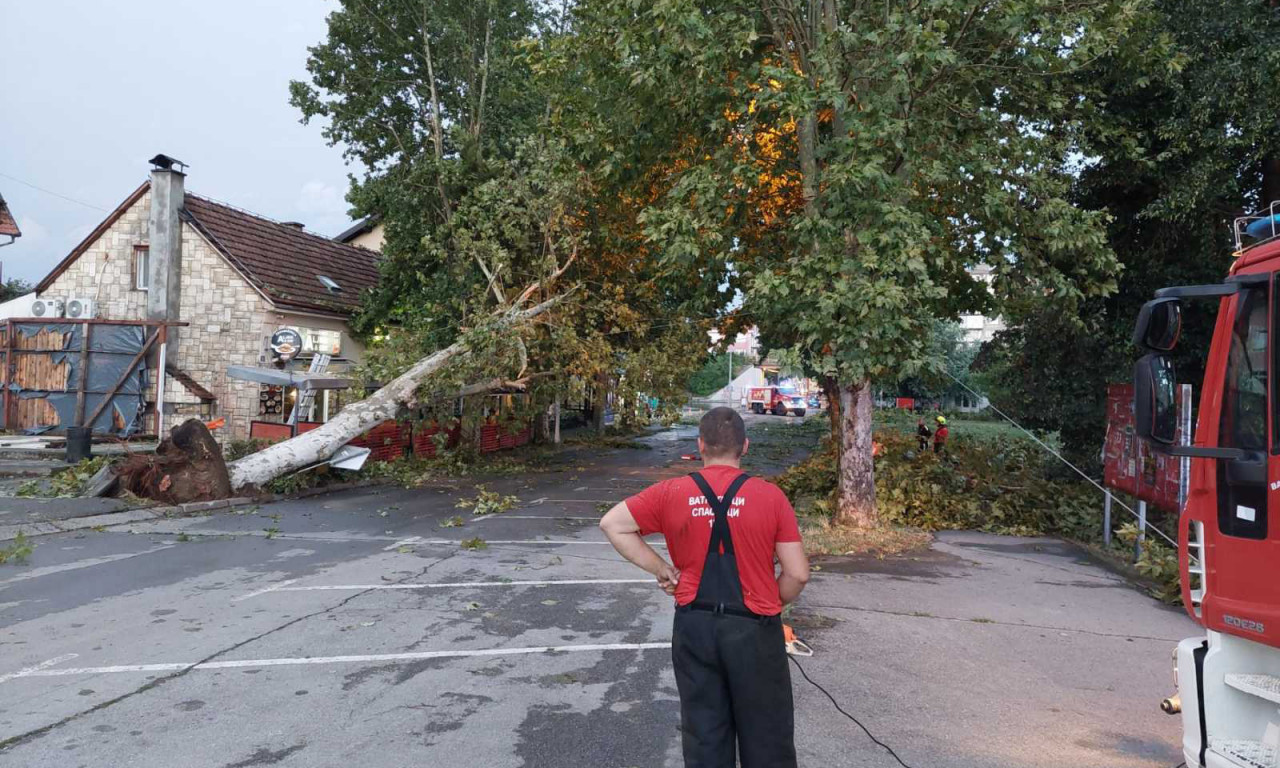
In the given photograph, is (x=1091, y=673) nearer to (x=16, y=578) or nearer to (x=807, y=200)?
(x=807, y=200)

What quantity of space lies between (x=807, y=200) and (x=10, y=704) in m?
9.81

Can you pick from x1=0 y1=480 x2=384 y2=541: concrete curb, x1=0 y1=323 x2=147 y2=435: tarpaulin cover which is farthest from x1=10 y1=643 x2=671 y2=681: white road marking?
x1=0 y1=323 x2=147 y2=435: tarpaulin cover

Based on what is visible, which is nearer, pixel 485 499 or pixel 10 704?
pixel 10 704

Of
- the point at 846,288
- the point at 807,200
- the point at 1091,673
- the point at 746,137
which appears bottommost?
the point at 1091,673

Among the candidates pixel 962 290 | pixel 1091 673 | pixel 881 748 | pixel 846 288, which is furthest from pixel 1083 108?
pixel 881 748

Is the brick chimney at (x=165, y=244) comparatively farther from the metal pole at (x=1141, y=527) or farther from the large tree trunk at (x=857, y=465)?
the metal pole at (x=1141, y=527)

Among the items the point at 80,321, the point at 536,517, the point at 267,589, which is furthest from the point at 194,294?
the point at 267,589

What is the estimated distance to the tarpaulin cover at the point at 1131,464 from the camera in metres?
9.27

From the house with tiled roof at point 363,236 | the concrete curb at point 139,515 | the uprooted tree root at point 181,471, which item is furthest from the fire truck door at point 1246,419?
the house with tiled roof at point 363,236

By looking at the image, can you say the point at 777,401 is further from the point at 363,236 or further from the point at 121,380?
the point at 121,380

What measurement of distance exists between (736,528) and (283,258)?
76.9 ft

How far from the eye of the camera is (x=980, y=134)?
41.1 ft

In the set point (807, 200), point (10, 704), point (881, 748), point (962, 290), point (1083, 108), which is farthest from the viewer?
point (962, 290)

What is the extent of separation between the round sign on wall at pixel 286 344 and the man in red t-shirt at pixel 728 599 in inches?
746
